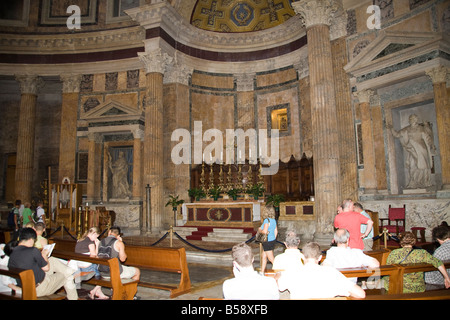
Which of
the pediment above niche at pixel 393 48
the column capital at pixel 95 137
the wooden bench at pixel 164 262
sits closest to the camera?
the wooden bench at pixel 164 262

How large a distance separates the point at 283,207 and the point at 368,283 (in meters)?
7.78

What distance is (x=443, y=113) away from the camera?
381 inches

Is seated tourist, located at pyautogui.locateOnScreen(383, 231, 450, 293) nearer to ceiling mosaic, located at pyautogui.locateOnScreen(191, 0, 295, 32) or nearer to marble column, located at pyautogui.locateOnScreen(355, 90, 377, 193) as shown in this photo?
marble column, located at pyautogui.locateOnScreen(355, 90, 377, 193)

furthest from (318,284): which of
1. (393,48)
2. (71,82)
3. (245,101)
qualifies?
(71,82)

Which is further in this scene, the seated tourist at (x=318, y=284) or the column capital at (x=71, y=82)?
the column capital at (x=71, y=82)

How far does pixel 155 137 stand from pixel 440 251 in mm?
11761

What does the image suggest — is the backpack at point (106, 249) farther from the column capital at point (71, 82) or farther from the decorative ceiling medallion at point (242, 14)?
the decorative ceiling medallion at point (242, 14)

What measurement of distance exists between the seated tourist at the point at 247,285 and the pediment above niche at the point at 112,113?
13.1 metres

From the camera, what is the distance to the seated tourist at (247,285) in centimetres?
314

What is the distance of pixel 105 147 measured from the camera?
1636 cm

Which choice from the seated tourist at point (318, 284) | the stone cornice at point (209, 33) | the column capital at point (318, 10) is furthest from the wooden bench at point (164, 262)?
the stone cornice at point (209, 33)

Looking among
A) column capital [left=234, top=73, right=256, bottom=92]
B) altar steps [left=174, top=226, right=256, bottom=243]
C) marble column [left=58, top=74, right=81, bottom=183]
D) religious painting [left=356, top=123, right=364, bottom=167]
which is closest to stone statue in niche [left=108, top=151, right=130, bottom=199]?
marble column [left=58, top=74, right=81, bottom=183]

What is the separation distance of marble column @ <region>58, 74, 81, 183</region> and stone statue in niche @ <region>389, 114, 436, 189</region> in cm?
1499

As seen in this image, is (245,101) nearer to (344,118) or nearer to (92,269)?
(344,118)
